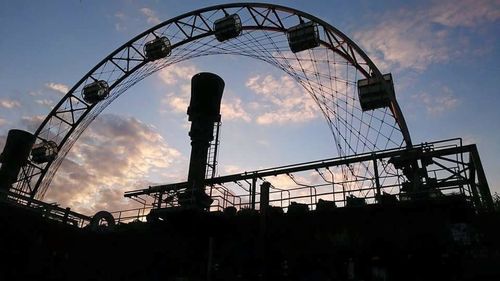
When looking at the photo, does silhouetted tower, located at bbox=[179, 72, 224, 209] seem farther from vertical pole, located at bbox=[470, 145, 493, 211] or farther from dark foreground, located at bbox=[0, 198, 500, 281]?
vertical pole, located at bbox=[470, 145, 493, 211]

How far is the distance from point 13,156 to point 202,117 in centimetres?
2256

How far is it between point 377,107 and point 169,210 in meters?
16.9

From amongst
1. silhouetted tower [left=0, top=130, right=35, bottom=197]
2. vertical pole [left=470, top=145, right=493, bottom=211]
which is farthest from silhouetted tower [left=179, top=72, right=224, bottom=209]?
silhouetted tower [left=0, top=130, right=35, bottom=197]

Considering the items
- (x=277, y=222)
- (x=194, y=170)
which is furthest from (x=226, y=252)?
(x=194, y=170)

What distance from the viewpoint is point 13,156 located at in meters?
37.6

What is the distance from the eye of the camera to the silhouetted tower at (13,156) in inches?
1458

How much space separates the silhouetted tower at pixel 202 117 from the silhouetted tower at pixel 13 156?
20964 millimetres

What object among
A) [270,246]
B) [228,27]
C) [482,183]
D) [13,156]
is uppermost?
[228,27]

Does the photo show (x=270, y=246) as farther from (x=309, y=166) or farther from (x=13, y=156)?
(x=13, y=156)

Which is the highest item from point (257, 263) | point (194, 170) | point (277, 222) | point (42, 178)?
point (42, 178)

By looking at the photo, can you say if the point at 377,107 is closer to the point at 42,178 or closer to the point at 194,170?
the point at 194,170

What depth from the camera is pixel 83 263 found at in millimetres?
22938

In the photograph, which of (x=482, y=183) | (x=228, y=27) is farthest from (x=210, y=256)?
(x=228, y=27)

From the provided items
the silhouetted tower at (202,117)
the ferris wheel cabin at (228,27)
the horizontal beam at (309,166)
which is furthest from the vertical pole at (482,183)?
the ferris wheel cabin at (228,27)
